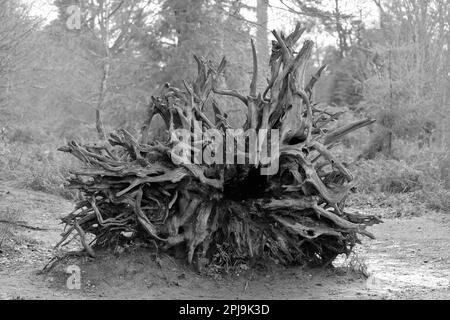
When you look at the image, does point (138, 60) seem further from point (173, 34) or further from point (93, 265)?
point (93, 265)

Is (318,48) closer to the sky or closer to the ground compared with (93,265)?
closer to the sky

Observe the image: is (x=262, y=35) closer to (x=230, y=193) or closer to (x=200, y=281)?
(x=230, y=193)

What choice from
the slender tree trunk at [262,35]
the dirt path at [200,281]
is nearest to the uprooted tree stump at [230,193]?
the dirt path at [200,281]

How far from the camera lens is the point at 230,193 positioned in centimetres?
682

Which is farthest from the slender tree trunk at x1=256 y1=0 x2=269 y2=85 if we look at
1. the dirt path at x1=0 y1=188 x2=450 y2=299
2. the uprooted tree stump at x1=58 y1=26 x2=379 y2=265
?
the uprooted tree stump at x1=58 y1=26 x2=379 y2=265

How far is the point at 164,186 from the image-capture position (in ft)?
22.0

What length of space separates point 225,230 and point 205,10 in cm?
1068

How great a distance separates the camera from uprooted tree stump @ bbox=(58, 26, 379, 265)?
6.58 metres

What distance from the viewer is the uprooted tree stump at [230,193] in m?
6.58

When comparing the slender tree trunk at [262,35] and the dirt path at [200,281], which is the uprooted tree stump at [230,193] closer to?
the dirt path at [200,281]

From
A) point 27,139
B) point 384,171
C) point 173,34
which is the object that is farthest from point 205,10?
point 27,139

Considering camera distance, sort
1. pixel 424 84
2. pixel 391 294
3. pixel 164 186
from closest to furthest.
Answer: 1. pixel 391 294
2. pixel 164 186
3. pixel 424 84

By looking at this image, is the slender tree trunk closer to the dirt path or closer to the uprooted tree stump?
the dirt path

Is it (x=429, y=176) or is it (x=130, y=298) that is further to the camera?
(x=429, y=176)
